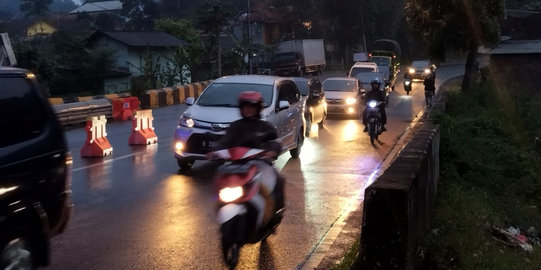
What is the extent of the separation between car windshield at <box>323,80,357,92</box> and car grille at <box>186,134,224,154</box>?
578 inches

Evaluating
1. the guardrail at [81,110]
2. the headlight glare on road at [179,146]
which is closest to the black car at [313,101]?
the headlight glare on road at [179,146]

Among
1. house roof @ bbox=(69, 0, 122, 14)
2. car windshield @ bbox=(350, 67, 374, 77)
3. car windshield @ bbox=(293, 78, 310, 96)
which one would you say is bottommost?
car windshield @ bbox=(293, 78, 310, 96)

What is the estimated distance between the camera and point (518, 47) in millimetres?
35469

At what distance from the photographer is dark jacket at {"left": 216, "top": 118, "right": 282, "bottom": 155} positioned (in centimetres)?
668

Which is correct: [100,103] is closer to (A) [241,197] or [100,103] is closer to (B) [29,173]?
(A) [241,197]

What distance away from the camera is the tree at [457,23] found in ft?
89.7

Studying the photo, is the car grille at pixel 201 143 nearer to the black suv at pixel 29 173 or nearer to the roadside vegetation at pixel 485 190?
the roadside vegetation at pixel 485 190

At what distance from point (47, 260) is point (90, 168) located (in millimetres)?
7166

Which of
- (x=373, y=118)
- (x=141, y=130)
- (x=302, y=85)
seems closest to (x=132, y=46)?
(x=302, y=85)

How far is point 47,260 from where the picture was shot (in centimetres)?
546

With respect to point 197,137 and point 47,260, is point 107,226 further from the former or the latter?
point 197,137

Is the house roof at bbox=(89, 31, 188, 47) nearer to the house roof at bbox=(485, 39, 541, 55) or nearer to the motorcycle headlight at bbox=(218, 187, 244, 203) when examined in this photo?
the house roof at bbox=(485, 39, 541, 55)

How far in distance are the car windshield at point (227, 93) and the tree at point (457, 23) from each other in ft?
54.3

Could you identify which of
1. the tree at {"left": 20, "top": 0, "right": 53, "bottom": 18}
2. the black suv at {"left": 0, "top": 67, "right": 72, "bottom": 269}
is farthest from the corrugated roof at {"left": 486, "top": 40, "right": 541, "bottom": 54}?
the tree at {"left": 20, "top": 0, "right": 53, "bottom": 18}
